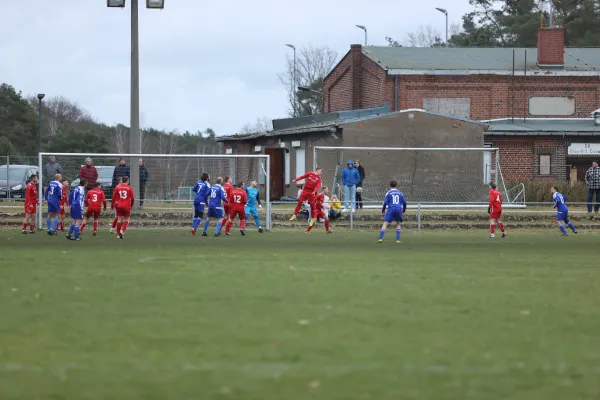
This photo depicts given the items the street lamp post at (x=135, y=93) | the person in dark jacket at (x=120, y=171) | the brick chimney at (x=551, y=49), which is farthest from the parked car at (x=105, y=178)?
the brick chimney at (x=551, y=49)

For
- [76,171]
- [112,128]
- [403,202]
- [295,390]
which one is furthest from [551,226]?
[112,128]

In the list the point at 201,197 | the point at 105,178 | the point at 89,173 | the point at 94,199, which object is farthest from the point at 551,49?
the point at 94,199

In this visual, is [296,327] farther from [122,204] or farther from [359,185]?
[359,185]

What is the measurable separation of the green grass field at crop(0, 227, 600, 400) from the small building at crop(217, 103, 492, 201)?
20.8 meters

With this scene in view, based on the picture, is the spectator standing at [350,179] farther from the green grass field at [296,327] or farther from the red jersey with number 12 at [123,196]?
the green grass field at [296,327]

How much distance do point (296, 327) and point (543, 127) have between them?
43.9 m

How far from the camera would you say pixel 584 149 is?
51.7 metres

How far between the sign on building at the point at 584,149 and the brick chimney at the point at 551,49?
7.42 meters

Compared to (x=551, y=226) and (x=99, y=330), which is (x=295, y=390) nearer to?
(x=99, y=330)

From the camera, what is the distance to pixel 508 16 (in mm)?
90562

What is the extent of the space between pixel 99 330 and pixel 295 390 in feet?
11.1

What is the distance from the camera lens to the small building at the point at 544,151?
51.5m

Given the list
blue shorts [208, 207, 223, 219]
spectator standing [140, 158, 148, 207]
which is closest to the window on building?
spectator standing [140, 158, 148, 207]

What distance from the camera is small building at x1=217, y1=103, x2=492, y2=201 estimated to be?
41406 millimetres
